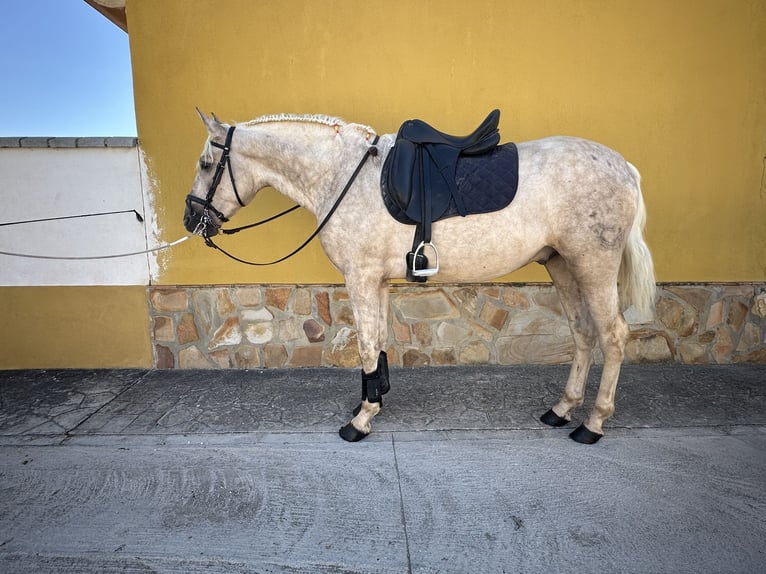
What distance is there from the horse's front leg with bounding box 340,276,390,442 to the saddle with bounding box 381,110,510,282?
0.98ft

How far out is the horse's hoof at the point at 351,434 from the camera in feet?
8.88

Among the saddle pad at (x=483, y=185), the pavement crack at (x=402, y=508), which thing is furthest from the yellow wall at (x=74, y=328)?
the saddle pad at (x=483, y=185)

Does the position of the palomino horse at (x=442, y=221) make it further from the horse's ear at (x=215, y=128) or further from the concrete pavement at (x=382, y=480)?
the concrete pavement at (x=382, y=480)

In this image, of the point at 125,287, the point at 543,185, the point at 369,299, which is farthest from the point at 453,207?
the point at 125,287

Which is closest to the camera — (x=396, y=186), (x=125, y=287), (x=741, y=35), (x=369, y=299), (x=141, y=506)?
(x=141, y=506)

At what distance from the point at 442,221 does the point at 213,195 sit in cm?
141

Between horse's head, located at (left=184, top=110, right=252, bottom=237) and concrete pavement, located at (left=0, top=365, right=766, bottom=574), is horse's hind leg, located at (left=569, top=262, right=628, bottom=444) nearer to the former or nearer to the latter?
concrete pavement, located at (left=0, top=365, right=766, bottom=574)

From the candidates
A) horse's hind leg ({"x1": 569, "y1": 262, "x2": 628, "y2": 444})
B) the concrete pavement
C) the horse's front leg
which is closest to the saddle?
the horse's front leg

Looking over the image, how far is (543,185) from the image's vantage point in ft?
8.11

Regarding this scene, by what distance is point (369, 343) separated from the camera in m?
2.68

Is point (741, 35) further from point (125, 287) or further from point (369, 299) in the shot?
point (125, 287)

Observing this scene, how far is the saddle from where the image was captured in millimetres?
2443

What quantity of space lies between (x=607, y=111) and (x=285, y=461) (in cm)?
373

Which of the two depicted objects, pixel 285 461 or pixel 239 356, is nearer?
pixel 285 461
